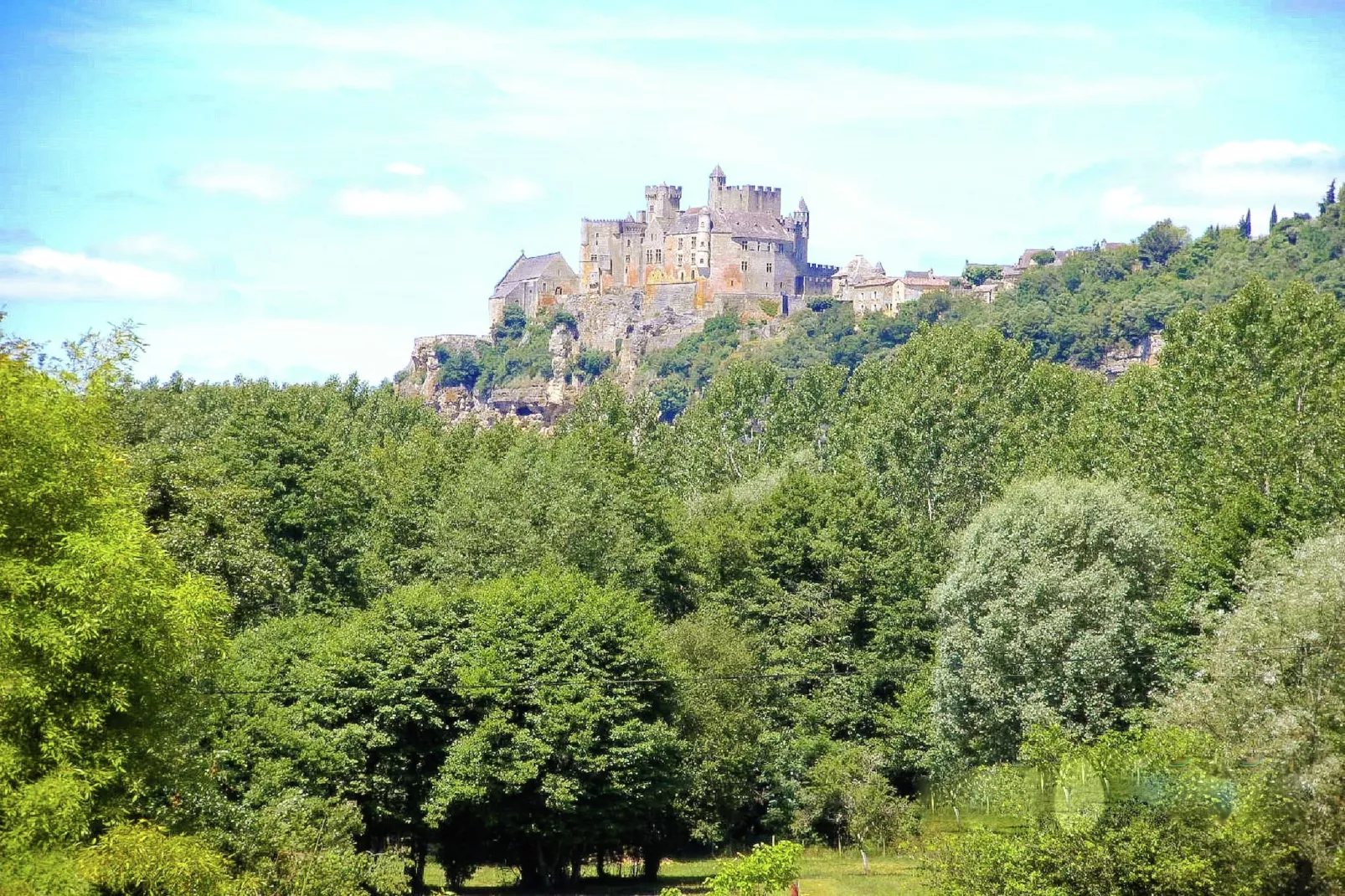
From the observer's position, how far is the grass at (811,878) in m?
42.9

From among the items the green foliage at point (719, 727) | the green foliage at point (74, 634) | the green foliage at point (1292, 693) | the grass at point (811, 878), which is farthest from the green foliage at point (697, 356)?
the green foliage at point (74, 634)

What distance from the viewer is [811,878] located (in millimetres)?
45219

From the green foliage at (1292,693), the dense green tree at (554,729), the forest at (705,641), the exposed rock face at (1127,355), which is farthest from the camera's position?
the exposed rock face at (1127,355)

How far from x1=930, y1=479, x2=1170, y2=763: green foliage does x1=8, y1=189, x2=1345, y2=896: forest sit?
0.13 m

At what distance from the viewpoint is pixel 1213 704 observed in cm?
3525

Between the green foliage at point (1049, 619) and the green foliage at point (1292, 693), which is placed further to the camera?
the green foliage at point (1049, 619)

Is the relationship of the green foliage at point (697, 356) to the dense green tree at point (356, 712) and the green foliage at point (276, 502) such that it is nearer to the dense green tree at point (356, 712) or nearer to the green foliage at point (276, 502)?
the green foliage at point (276, 502)

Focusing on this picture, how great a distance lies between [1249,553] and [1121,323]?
5008 inches

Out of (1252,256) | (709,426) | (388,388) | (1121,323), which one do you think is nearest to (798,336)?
(1121,323)

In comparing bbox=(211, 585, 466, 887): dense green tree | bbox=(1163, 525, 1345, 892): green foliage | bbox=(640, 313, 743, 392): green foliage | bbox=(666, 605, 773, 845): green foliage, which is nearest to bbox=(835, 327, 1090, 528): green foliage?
bbox=(666, 605, 773, 845): green foliage

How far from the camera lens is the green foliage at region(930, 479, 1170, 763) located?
43.0 m

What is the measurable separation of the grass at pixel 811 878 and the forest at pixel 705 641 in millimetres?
796

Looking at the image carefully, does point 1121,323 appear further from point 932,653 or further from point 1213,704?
point 1213,704

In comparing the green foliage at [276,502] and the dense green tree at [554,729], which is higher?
the green foliage at [276,502]
